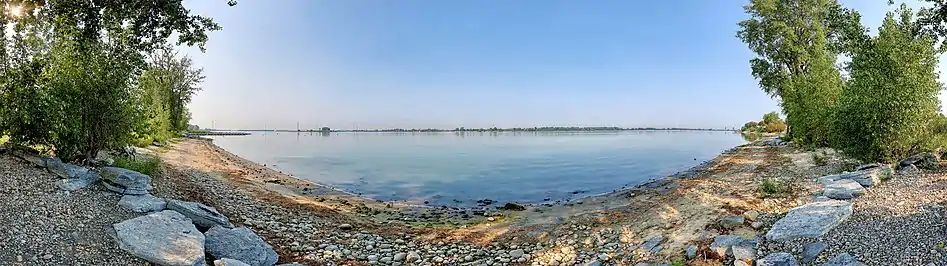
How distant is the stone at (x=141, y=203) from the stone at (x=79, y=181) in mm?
1015

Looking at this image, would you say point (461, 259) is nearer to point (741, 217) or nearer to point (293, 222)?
point (293, 222)

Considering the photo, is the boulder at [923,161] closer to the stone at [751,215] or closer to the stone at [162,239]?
the stone at [751,215]

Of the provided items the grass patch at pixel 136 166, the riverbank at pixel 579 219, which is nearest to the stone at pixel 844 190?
the riverbank at pixel 579 219

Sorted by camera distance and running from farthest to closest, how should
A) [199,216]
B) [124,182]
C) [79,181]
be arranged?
[124,182]
[79,181]
[199,216]

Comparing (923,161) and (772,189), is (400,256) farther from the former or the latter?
(923,161)

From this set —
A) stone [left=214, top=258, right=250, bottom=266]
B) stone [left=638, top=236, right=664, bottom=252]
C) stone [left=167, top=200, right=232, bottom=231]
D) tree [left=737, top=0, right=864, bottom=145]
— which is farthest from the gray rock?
tree [left=737, top=0, right=864, bottom=145]

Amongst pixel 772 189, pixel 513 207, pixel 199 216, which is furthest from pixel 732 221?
pixel 199 216

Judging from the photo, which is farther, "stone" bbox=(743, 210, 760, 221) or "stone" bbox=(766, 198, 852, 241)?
"stone" bbox=(743, 210, 760, 221)

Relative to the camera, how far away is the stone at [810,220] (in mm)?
9188

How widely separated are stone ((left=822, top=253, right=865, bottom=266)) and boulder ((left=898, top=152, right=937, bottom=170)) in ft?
28.9

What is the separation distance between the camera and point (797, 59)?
3725cm

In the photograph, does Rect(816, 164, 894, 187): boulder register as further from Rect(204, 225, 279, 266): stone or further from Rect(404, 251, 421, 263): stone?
Rect(204, 225, 279, 266): stone

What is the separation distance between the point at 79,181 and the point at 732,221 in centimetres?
1475

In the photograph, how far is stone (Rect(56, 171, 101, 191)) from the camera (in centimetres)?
1053
